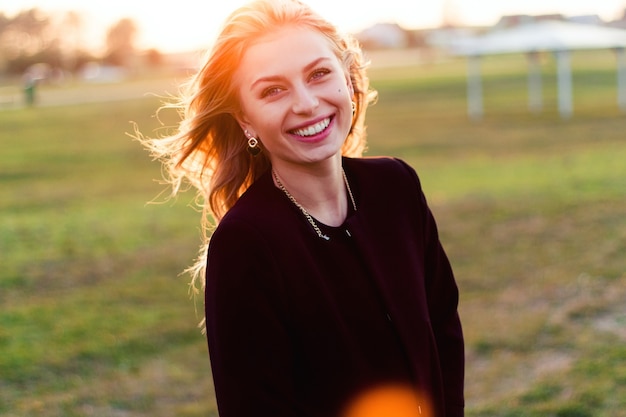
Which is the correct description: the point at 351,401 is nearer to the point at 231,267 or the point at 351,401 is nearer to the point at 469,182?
the point at 231,267

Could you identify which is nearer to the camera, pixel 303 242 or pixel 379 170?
pixel 303 242

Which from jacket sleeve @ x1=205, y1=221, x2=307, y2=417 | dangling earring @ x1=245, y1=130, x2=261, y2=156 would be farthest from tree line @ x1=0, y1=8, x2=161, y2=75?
jacket sleeve @ x1=205, y1=221, x2=307, y2=417

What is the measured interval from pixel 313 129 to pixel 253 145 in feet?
0.66

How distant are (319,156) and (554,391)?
3.12 metres

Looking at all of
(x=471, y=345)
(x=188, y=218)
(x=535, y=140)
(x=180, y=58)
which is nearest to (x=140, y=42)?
(x=180, y=58)

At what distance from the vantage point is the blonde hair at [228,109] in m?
1.99

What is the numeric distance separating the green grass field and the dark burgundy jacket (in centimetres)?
257

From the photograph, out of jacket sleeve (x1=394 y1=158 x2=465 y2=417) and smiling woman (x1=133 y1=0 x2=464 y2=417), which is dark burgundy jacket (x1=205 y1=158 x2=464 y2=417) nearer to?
smiling woman (x1=133 y1=0 x2=464 y2=417)

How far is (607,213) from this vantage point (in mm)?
8945

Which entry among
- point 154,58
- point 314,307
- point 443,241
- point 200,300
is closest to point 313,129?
point 314,307

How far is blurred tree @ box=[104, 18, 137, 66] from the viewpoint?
81.4 metres

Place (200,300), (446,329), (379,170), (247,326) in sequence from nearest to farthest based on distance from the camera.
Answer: (247,326) → (379,170) → (446,329) → (200,300)

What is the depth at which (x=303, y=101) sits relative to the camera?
1943 mm

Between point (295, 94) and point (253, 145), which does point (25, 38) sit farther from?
point (295, 94)
